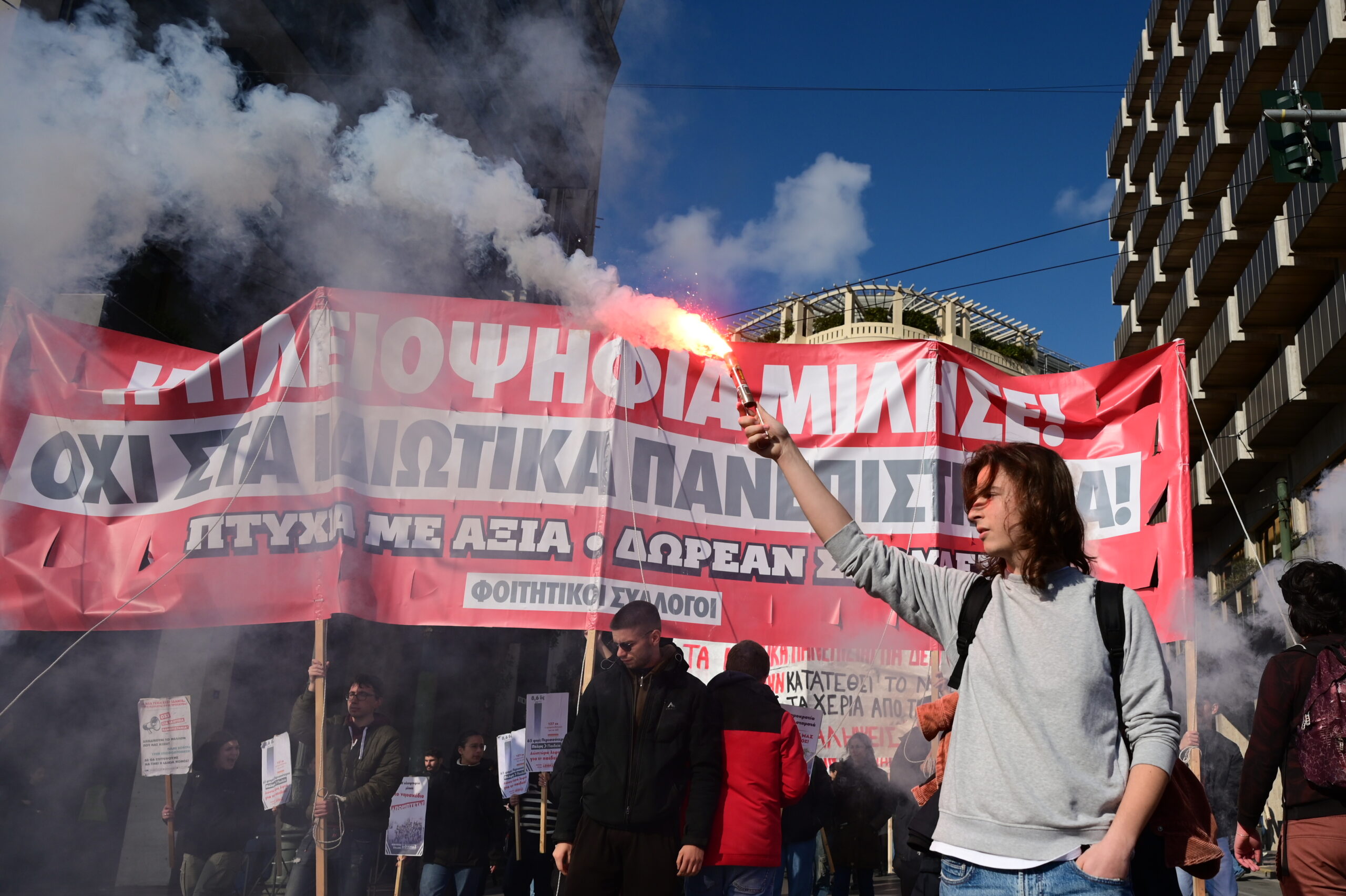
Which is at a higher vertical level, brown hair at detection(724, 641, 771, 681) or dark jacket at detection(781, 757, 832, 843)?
brown hair at detection(724, 641, 771, 681)

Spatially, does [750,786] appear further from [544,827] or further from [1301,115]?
[1301,115]

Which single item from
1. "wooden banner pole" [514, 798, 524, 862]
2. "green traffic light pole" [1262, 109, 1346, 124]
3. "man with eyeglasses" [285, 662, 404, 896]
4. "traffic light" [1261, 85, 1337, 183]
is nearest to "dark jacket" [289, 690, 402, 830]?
"man with eyeglasses" [285, 662, 404, 896]

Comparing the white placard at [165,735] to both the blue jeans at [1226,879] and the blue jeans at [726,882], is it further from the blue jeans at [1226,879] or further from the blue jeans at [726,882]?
the blue jeans at [1226,879]

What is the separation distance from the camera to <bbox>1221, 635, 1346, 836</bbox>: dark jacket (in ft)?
11.2

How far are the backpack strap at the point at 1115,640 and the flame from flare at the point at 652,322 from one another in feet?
9.96

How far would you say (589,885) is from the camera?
3.98m

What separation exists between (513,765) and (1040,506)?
17.6ft

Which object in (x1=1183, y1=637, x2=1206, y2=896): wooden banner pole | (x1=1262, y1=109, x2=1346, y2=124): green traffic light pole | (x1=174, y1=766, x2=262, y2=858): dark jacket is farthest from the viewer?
(x1=1262, y1=109, x2=1346, y2=124): green traffic light pole

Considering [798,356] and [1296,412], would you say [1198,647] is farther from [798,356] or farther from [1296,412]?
[798,356]

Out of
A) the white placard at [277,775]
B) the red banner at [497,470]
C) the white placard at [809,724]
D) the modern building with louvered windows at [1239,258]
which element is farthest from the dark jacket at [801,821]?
the modern building with louvered windows at [1239,258]

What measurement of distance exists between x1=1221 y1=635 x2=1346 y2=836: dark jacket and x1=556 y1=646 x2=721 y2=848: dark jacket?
194cm

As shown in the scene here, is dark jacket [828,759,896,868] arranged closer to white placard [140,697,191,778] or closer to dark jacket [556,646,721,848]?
dark jacket [556,646,721,848]

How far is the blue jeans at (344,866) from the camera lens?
5.54 m

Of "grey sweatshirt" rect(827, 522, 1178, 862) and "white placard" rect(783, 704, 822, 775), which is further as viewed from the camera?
"white placard" rect(783, 704, 822, 775)
